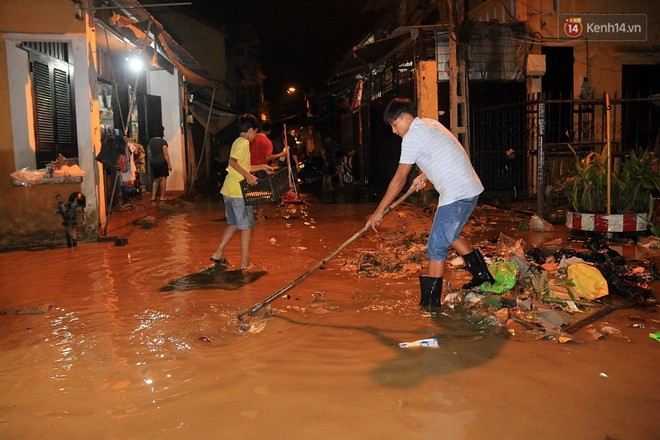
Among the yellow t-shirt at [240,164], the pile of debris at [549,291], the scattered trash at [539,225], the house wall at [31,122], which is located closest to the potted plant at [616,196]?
the scattered trash at [539,225]

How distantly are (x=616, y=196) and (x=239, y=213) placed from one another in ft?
17.2

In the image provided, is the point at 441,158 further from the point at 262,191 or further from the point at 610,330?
the point at 262,191

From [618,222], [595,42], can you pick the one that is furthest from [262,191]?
[595,42]

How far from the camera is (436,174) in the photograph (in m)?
5.09

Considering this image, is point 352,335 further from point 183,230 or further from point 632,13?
point 632,13

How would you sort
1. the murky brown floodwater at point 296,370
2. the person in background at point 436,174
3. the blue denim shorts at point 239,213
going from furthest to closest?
the blue denim shorts at point 239,213
the person in background at point 436,174
the murky brown floodwater at point 296,370

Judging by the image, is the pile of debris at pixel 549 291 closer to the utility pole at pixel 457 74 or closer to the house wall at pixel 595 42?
the utility pole at pixel 457 74

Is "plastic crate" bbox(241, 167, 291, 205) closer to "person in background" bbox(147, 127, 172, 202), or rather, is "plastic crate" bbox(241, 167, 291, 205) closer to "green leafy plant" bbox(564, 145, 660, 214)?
"green leafy plant" bbox(564, 145, 660, 214)

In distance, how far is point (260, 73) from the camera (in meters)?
48.2

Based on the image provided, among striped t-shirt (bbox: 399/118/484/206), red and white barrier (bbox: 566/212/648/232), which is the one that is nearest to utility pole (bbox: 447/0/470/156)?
red and white barrier (bbox: 566/212/648/232)

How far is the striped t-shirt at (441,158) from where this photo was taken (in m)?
4.99

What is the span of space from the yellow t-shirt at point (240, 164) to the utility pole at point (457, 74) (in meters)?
6.59

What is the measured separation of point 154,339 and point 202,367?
0.77 metres

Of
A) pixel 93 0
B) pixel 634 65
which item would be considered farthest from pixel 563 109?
pixel 93 0
